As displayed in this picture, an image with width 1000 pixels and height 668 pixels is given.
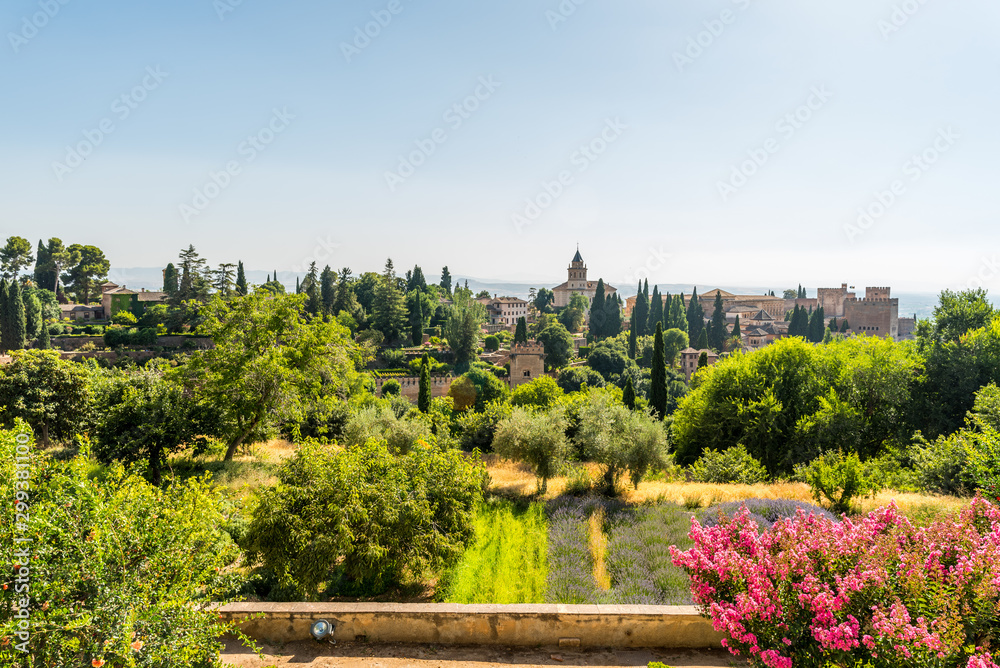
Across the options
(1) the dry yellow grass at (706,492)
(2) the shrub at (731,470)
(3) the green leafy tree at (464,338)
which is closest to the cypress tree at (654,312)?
(3) the green leafy tree at (464,338)

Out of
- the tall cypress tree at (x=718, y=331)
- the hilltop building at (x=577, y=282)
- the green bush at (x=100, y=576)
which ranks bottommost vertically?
the green bush at (x=100, y=576)

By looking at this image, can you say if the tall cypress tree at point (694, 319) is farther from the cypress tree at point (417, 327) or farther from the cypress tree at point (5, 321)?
the cypress tree at point (5, 321)

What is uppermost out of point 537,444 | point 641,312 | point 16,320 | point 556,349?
point 641,312

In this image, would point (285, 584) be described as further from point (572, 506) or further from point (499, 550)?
point (572, 506)

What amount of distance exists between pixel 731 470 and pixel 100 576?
14573 mm

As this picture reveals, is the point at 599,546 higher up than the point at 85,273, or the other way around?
the point at 85,273

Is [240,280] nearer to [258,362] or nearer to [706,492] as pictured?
[258,362]

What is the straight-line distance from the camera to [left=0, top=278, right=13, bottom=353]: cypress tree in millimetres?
48656

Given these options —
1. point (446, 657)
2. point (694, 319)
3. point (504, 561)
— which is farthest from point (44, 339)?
point (694, 319)

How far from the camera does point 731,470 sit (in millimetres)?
14906

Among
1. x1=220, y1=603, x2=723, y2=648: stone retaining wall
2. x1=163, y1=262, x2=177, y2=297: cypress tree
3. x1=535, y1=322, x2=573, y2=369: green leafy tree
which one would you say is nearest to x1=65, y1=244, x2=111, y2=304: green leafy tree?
x1=163, y1=262, x2=177, y2=297: cypress tree

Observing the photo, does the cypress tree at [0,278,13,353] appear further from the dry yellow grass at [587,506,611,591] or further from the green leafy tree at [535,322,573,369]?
the dry yellow grass at [587,506,611,591]

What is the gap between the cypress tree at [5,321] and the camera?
48656mm

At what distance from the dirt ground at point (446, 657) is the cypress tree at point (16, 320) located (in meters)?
59.1
